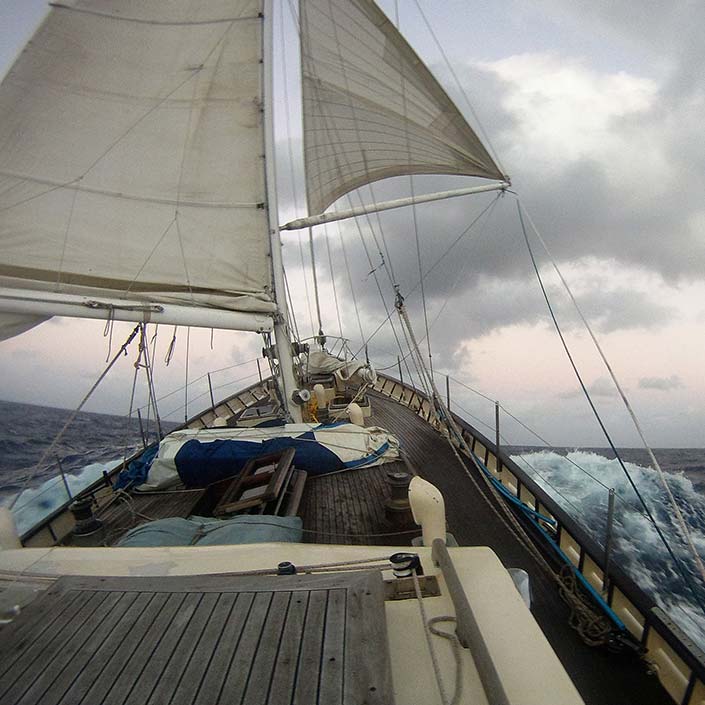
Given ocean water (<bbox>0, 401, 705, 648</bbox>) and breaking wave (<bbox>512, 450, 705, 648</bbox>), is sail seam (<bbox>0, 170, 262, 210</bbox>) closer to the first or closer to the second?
ocean water (<bbox>0, 401, 705, 648</bbox>)

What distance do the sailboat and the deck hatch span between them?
0.04ft

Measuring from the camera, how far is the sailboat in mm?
1734

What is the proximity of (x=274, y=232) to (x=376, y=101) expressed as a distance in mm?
4564

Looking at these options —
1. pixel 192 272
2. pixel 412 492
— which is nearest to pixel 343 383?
pixel 192 272

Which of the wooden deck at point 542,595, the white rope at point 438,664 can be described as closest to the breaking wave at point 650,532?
the wooden deck at point 542,595

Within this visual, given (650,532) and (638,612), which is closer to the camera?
(638,612)

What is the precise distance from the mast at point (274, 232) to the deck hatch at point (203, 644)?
5976 millimetres

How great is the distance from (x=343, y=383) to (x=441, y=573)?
11422 millimetres

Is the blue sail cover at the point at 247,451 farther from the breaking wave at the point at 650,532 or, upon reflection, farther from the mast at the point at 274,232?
the breaking wave at the point at 650,532

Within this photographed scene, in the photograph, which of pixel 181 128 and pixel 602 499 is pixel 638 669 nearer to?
pixel 181 128

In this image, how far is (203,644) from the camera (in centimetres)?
173

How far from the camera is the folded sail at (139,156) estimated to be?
19.7 ft

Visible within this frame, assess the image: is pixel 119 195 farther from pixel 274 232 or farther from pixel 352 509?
pixel 352 509

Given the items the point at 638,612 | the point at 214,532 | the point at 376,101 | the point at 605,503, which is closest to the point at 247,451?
the point at 214,532
